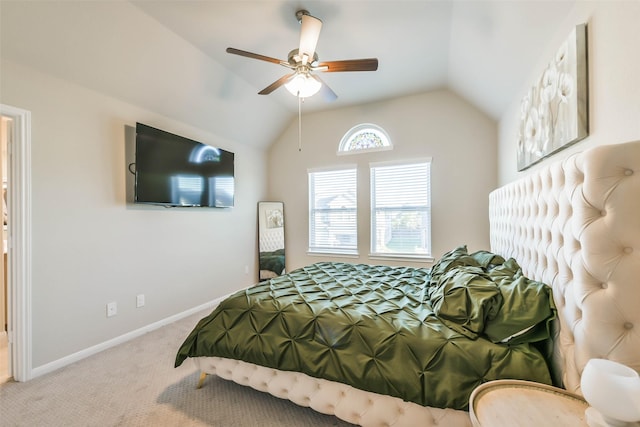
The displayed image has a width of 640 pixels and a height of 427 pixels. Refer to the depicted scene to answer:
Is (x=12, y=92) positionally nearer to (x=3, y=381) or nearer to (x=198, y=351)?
(x=3, y=381)

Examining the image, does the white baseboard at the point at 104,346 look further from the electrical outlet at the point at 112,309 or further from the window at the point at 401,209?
the window at the point at 401,209

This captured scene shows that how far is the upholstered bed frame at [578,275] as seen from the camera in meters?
1.00

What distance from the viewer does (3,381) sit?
213cm

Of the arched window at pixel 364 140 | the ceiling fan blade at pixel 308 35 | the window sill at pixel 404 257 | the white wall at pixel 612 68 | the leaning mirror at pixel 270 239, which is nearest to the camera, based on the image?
the white wall at pixel 612 68

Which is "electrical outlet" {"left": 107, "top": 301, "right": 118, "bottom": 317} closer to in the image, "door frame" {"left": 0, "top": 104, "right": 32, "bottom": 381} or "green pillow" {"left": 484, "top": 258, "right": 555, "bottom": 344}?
"door frame" {"left": 0, "top": 104, "right": 32, "bottom": 381}

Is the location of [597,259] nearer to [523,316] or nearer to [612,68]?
[523,316]

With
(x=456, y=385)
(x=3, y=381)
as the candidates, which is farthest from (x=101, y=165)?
(x=456, y=385)

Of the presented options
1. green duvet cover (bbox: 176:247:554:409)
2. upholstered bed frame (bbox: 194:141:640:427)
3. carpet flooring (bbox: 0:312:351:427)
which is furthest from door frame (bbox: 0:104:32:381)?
upholstered bed frame (bbox: 194:141:640:427)

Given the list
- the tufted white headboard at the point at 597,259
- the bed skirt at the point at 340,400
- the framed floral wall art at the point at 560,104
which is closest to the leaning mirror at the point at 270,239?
the bed skirt at the point at 340,400

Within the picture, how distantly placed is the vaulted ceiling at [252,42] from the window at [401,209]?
1.19 m

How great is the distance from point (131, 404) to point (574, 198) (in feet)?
9.27

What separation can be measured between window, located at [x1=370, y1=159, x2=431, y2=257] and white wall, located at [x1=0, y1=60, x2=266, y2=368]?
8.64 ft

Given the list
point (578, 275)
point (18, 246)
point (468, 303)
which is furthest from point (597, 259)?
point (18, 246)

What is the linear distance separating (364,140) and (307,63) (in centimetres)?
229
